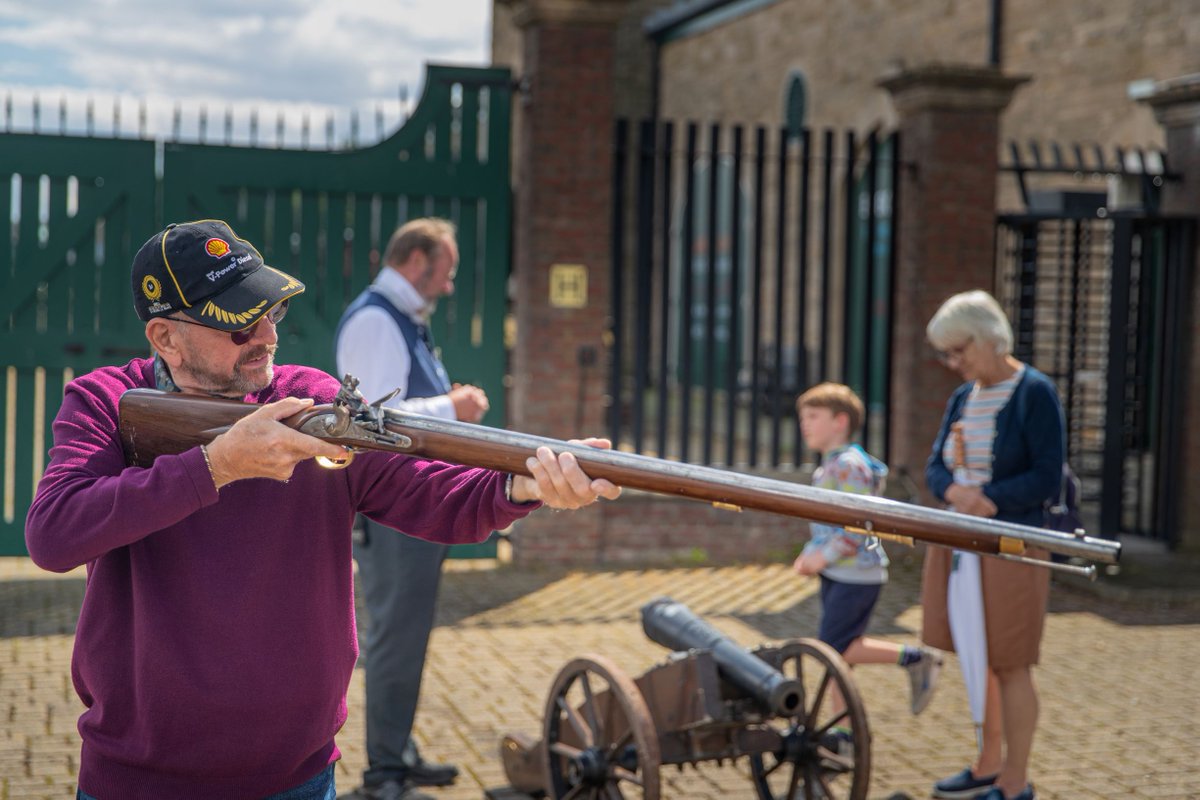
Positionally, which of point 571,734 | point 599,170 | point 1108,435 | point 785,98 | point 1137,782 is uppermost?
point 785,98

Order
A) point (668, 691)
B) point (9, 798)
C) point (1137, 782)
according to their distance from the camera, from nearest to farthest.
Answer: point (668, 691)
point (9, 798)
point (1137, 782)

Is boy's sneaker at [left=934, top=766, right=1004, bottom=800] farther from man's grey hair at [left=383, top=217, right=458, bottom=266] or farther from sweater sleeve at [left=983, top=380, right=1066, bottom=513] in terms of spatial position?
man's grey hair at [left=383, top=217, right=458, bottom=266]

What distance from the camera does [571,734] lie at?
14.8 ft

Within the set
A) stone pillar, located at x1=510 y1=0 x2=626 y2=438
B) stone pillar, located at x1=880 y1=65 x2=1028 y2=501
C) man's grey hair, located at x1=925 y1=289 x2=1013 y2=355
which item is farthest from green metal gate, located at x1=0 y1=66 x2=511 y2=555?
man's grey hair, located at x1=925 y1=289 x2=1013 y2=355

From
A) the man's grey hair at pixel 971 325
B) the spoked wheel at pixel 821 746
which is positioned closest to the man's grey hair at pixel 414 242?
the man's grey hair at pixel 971 325

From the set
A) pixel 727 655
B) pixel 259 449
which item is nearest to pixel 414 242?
pixel 727 655

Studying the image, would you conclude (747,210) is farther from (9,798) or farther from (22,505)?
(9,798)

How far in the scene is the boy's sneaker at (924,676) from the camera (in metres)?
5.20

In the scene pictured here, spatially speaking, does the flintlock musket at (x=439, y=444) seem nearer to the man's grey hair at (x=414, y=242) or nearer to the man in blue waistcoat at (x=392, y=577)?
the man in blue waistcoat at (x=392, y=577)

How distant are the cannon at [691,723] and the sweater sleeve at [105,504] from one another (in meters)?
2.11

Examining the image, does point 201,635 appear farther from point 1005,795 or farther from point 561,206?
point 561,206

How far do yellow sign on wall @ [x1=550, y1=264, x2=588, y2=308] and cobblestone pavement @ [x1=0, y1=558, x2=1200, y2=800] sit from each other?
1880 mm

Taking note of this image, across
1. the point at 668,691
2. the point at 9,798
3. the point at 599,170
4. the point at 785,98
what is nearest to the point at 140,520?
the point at 668,691

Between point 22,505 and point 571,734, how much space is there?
5.30m
